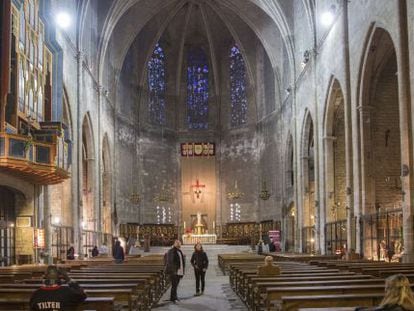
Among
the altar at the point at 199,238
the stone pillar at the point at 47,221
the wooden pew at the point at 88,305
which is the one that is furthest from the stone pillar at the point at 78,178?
the wooden pew at the point at 88,305

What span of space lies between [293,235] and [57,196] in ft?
54.5

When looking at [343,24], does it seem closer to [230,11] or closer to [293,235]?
[293,235]

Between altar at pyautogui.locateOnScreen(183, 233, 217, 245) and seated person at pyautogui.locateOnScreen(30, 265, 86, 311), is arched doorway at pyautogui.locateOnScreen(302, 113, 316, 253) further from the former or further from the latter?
seated person at pyautogui.locateOnScreen(30, 265, 86, 311)

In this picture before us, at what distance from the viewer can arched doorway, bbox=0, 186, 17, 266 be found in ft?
78.3

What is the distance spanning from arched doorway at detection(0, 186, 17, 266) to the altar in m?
21.9

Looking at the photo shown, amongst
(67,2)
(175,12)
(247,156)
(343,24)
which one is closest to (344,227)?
(343,24)

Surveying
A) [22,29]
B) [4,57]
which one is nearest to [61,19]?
[22,29]

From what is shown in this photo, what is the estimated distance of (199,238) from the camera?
45.5 m

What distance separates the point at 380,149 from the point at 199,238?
70.9ft

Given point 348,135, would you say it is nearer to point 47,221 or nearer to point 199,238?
point 47,221

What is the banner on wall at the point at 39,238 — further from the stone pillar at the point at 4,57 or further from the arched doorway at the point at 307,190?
the arched doorway at the point at 307,190

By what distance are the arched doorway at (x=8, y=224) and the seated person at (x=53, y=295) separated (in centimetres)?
1724

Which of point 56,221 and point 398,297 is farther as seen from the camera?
point 56,221

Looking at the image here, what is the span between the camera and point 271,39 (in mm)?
44250
